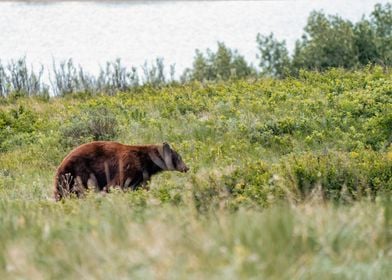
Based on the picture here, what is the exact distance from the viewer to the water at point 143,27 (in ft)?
158

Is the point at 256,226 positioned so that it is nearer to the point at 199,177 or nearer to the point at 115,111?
the point at 199,177

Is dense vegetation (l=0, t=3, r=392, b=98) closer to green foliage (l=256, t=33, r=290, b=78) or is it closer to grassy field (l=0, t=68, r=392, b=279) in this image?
green foliage (l=256, t=33, r=290, b=78)

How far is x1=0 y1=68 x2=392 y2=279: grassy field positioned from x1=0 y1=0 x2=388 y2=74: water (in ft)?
75.4

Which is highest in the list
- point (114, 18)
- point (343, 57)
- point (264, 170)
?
point (114, 18)

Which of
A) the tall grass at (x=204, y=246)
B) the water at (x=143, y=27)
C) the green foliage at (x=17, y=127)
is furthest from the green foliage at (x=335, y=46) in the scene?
the tall grass at (x=204, y=246)

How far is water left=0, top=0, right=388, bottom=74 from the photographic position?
48.1 meters

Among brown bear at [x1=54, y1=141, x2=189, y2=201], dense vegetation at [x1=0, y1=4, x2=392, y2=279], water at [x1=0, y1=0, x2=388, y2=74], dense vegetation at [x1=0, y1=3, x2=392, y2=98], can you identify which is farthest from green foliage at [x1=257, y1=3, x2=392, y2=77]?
brown bear at [x1=54, y1=141, x2=189, y2=201]

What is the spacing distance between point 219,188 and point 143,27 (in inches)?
1877

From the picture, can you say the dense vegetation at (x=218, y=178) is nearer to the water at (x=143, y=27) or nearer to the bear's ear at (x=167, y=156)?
the bear's ear at (x=167, y=156)

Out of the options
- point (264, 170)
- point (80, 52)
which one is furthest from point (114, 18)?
point (264, 170)

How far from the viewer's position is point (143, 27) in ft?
187

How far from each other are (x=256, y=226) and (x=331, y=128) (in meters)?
10.9

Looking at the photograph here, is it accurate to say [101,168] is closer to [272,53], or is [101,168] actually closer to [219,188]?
[219,188]

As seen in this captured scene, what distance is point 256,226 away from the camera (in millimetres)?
5371
